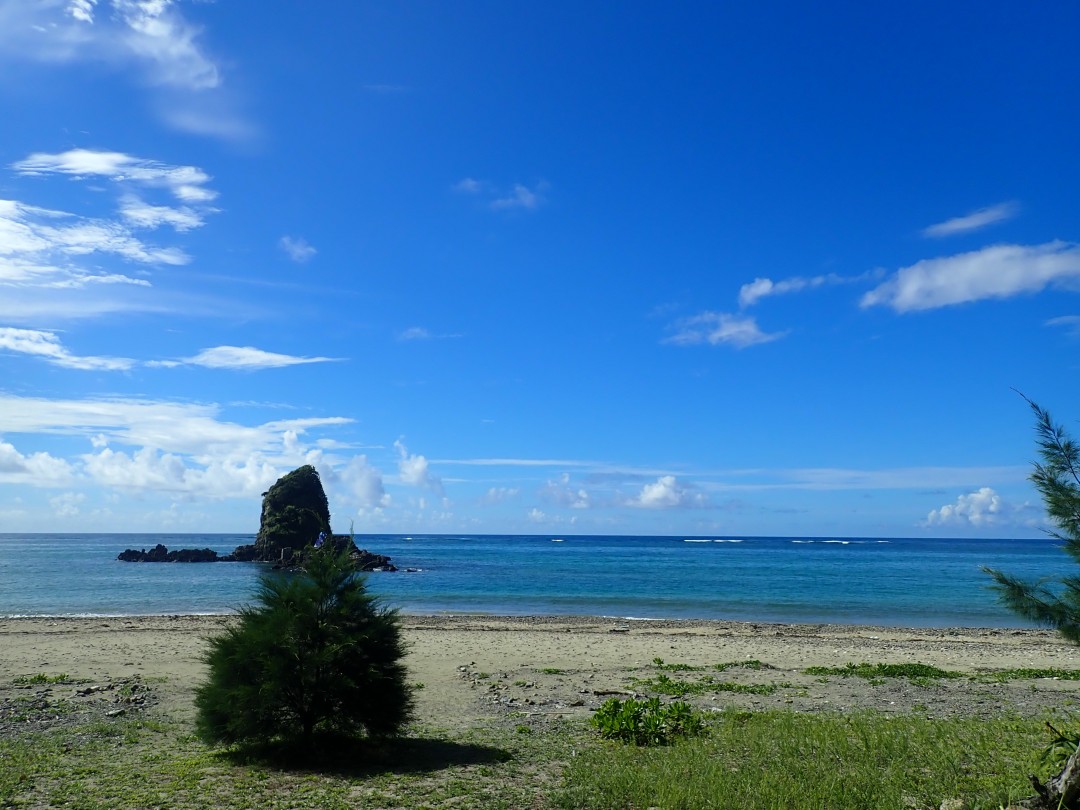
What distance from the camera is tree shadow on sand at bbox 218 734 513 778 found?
9531mm

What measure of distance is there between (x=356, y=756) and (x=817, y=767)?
229 inches

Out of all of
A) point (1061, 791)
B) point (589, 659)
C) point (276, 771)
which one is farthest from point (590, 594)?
point (1061, 791)

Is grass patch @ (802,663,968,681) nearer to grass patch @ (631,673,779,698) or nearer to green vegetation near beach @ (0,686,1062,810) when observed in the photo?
grass patch @ (631,673,779,698)

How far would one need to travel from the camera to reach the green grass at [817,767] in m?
7.45

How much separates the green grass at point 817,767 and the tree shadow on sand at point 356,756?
1.56 metres

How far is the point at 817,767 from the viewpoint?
27.7 ft

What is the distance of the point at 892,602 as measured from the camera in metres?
45.6

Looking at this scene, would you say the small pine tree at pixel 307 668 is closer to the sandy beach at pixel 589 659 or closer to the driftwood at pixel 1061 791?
the sandy beach at pixel 589 659

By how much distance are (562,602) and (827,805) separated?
3894cm

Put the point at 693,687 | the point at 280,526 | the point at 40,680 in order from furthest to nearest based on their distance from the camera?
1. the point at 280,526
2. the point at 40,680
3. the point at 693,687

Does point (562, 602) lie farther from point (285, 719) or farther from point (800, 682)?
point (285, 719)

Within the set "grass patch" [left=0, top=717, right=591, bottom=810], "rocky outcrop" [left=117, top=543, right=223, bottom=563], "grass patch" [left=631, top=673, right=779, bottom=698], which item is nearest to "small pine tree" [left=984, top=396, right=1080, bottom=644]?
"grass patch" [left=0, top=717, right=591, bottom=810]

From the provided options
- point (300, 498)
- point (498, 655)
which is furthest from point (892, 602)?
point (300, 498)

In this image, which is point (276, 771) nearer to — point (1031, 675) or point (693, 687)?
point (693, 687)
